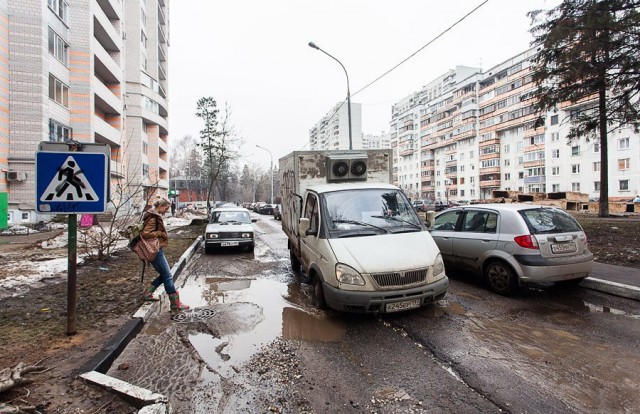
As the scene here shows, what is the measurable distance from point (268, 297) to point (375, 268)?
257 centimetres

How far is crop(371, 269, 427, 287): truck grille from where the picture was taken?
463 centimetres

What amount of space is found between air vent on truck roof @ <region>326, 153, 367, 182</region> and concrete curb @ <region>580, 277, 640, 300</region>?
4.52 m

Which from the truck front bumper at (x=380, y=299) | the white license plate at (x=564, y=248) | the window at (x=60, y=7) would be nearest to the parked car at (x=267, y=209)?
the window at (x=60, y=7)

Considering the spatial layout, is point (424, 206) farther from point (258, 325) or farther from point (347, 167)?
point (258, 325)

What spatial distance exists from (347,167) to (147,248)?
13.5 ft

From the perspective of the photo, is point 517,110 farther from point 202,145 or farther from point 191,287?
point 191,287

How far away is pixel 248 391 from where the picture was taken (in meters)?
3.23

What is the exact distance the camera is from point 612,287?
6090 mm

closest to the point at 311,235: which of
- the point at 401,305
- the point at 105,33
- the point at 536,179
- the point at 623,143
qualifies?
the point at 401,305

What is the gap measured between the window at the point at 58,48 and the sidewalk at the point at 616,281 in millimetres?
28623

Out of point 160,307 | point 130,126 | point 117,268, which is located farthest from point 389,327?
point 130,126

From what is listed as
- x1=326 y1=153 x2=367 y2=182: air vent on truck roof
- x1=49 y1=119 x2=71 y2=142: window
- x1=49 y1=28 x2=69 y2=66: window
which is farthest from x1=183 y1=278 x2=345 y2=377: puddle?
x1=49 y1=28 x2=69 y2=66: window

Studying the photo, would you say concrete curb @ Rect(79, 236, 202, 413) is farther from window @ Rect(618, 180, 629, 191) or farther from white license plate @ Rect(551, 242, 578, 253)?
window @ Rect(618, 180, 629, 191)

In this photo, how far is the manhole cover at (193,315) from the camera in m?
5.25
